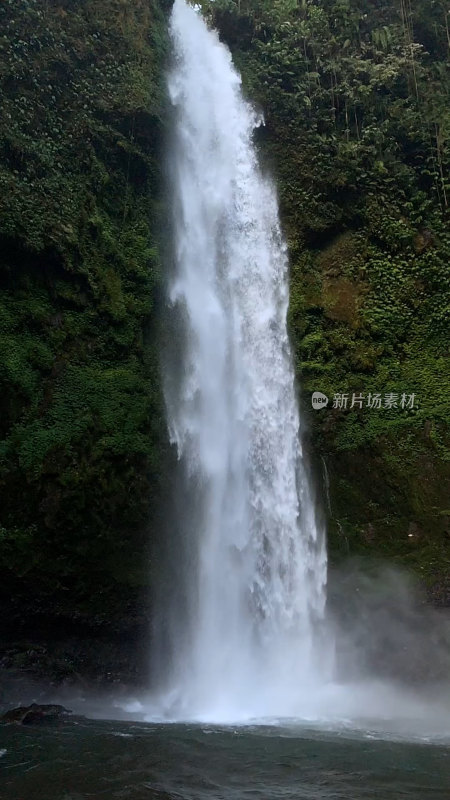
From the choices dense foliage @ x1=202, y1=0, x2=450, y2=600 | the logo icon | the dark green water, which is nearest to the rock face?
the dark green water

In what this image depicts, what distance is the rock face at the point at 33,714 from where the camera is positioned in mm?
8465

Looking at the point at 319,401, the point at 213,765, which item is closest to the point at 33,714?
the point at 213,765

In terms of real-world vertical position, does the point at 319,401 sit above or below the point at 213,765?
above

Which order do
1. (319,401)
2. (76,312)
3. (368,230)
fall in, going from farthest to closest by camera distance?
(368,230)
(319,401)
(76,312)

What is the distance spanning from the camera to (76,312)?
1138 centimetres

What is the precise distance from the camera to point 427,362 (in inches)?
485

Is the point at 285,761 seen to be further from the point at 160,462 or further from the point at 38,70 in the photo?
the point at 38,70

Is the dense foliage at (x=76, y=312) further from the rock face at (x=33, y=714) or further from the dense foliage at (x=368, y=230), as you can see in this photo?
the dense foliage at (x=368, y=230)

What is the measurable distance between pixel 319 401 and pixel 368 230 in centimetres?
371

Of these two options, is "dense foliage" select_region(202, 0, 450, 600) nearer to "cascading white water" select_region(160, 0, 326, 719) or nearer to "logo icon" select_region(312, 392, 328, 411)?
"logo icon" select_region(312, 392, 328, 411)

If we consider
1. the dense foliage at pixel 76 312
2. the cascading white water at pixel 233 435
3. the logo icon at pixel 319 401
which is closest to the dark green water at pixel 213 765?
the cascading white water at pixel 233 435

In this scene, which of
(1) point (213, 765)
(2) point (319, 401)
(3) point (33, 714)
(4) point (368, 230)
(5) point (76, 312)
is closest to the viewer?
(1) point (213, 765)

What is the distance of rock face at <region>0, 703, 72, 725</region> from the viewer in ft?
27.8

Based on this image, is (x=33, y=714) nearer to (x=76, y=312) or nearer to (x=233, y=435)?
(x=233, y=435)
